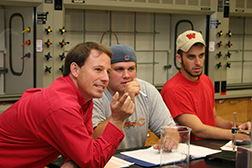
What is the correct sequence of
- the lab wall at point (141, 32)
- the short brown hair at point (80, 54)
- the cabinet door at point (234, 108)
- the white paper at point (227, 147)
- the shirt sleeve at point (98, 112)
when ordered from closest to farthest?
the short brown hair at point (80, 54) → the white paper at point (227, 147) → the shirt sleeve at point (98, 112) → the lab wall at point (141, 32) → the cabinet door at point (234, 108)

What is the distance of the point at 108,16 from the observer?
4164 mm

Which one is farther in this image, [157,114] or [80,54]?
[157,114]

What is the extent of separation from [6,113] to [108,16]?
2.95m

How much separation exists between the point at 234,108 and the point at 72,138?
3.79 m

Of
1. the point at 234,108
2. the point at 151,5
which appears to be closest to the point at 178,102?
the point at 151,5

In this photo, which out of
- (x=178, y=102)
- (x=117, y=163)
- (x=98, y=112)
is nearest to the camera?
(x=117, y=163)

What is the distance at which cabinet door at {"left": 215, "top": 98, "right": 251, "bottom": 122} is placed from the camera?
14.4ft

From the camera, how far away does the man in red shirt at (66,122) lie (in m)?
1.29

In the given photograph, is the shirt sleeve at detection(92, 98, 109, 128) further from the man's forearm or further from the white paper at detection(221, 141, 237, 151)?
the white paper at detection(221, 141, 237, 151)

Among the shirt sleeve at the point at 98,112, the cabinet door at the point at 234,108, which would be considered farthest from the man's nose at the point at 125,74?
the cabinet door at the point at 234,108

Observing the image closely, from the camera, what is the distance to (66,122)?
1.27m

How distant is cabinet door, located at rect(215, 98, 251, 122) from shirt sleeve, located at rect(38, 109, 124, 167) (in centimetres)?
335

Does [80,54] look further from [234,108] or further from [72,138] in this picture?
[234,108]

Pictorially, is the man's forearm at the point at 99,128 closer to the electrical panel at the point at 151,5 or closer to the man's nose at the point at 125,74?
the man's nose at the point at 125,74
